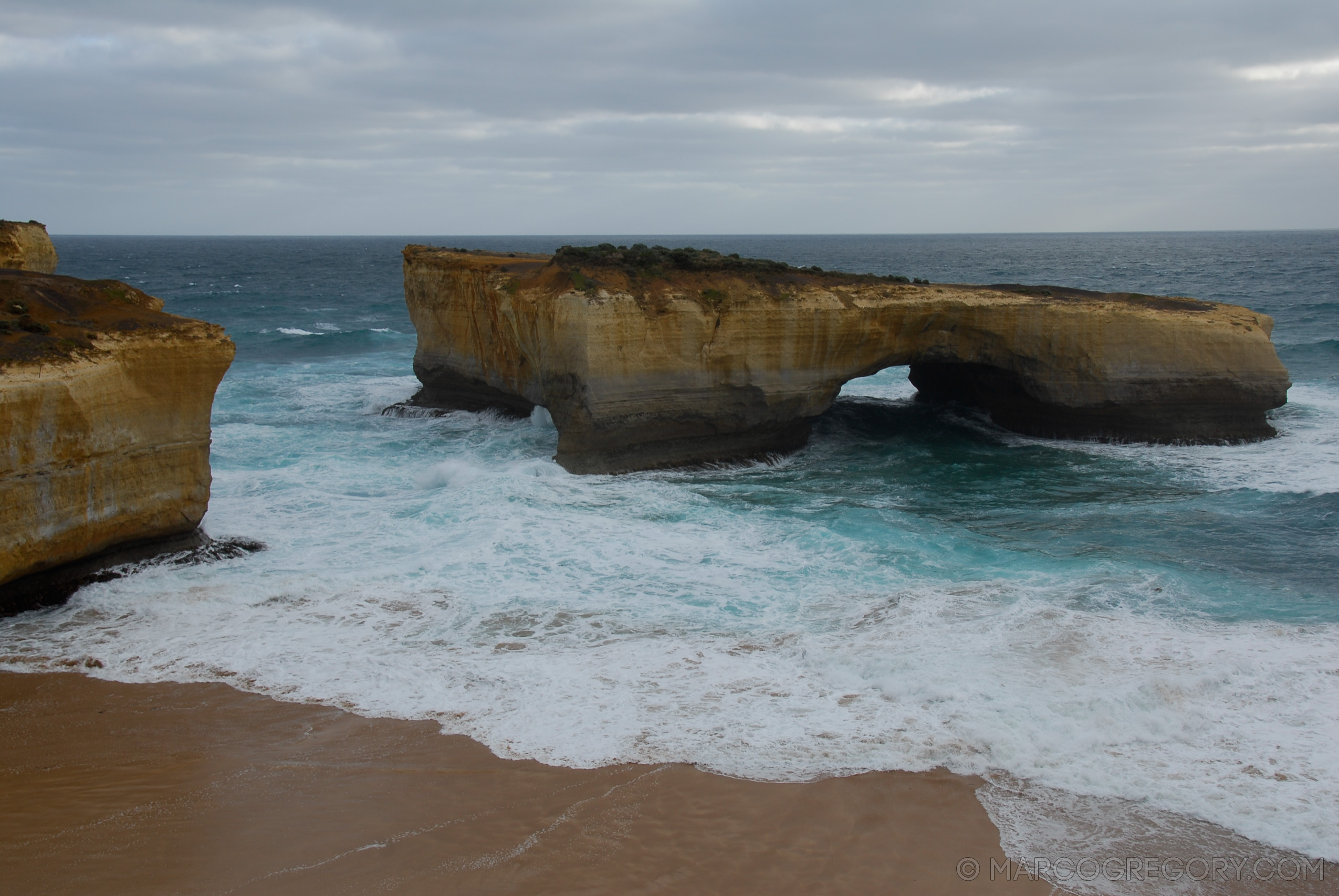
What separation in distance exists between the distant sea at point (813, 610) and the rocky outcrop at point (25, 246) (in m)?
5.02

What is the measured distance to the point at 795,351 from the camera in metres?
18.2

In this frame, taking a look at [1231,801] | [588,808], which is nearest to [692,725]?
[588,808]

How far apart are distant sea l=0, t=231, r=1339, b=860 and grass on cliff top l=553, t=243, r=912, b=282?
3.88 meters

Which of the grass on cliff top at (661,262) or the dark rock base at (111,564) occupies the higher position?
the grass on cliff top at (661,262)

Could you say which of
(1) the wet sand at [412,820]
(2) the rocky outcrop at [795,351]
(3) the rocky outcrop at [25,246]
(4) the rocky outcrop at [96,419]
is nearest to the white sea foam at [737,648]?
(1) the wet sand at [412,820]

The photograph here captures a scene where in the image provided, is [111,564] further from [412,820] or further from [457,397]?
[457,397]

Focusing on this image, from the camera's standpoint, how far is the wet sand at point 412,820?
6586 millimetres

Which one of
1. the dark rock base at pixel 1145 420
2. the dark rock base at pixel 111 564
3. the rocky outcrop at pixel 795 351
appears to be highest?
the rocky outcrop at pixel 795 351

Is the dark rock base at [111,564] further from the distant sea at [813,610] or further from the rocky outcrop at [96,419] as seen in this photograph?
the distant sea at [813,610]

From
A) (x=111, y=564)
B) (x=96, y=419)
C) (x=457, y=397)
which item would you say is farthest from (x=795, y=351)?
(x=111, y=564)

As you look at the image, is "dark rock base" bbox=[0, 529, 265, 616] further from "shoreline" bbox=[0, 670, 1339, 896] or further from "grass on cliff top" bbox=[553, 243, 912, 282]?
"grass on cliff top" bbox=[553, 243, 912, 282]

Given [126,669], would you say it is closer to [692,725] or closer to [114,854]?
[114,854]

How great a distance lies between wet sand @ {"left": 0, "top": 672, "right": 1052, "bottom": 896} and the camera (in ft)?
21.6

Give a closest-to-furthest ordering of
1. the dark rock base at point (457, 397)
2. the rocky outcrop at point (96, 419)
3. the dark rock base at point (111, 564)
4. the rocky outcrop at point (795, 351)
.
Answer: the rocky outcrop at point (96, 419)
the dark rock base at point (111, 564)
the rocky outcrop at point (795, 351)
the dark rock base at point (457, 397)
